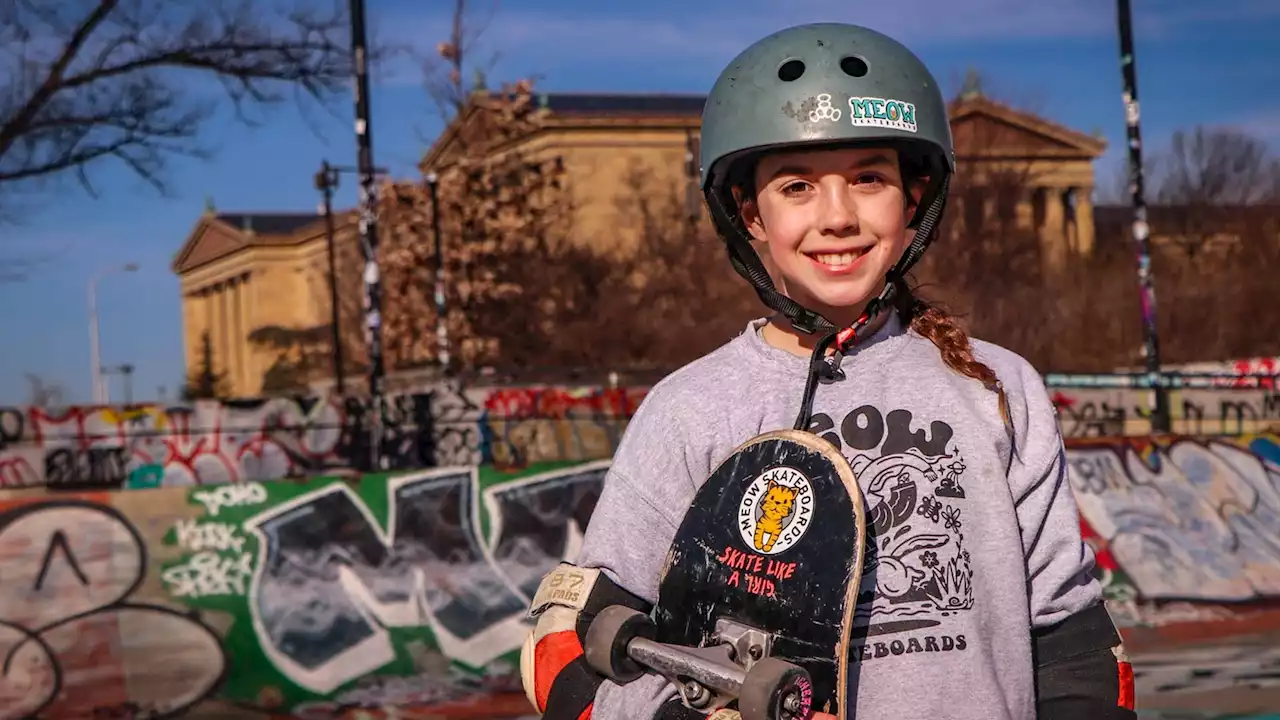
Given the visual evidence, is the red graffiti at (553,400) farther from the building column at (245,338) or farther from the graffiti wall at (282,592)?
the building column at (245,338)

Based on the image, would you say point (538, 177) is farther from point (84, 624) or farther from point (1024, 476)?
point (1024, 476)

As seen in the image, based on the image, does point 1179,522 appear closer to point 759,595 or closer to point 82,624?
point 82,624

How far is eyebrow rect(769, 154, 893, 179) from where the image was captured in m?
2.44

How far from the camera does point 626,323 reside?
160 ft

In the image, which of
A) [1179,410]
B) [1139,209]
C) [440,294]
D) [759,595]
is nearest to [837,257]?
[759,595]

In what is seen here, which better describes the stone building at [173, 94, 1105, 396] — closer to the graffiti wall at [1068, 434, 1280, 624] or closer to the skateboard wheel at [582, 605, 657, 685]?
the graffiti wall at [1068, 434, 1280, 624]

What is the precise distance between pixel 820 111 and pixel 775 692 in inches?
37.1

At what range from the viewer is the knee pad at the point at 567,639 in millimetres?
2389

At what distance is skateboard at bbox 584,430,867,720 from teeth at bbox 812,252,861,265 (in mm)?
369

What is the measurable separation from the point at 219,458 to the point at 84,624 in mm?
17459

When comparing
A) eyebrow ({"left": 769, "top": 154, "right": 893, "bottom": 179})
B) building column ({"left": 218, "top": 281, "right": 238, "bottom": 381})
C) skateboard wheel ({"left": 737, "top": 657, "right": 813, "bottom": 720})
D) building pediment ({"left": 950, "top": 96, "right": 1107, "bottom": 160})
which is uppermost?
building pediment ({"left": 950, "top": 96, "right": 1107, "bottom": 160})

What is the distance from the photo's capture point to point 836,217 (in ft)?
7.84

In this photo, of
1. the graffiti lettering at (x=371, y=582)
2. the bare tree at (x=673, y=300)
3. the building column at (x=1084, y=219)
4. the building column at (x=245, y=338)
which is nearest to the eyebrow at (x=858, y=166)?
the graffiti lettering at (x=371, y=582)

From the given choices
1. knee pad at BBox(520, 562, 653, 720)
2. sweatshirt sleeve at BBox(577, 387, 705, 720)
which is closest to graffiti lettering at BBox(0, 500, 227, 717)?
knee pad at BBox(520, 562, 653, 720)
